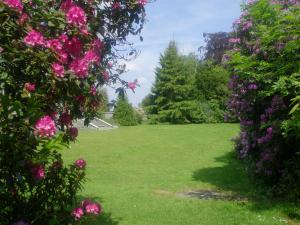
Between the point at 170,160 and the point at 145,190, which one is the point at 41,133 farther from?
the point at 170,160

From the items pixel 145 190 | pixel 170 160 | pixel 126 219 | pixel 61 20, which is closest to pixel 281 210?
pixel 126 219

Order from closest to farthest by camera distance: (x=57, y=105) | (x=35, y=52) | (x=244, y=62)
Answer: (x=35, y=52) → (x=57, y=105) → (x=244, y=62)

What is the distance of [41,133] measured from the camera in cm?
362

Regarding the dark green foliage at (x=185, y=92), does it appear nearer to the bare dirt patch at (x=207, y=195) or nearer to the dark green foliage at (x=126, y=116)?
the dark green foliage at (x=126, y=116)

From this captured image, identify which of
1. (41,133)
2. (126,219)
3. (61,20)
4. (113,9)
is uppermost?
(113,9)

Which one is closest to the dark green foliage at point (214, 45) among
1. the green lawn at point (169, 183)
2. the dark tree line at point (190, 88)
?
the dark tree line at point (190, 88)

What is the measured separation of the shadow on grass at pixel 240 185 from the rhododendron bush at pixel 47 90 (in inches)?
159

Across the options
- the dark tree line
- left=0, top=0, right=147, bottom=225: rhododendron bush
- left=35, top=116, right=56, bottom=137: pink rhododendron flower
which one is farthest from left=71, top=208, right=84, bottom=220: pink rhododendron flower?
the dark tree line

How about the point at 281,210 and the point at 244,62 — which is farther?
the point at 244,62

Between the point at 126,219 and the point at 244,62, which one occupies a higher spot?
the point at 244,62

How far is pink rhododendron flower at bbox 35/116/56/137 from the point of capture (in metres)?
3.62

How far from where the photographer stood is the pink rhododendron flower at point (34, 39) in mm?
3842

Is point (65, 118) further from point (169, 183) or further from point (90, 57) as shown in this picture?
point (169, 183)

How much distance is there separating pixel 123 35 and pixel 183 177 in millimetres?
7399
